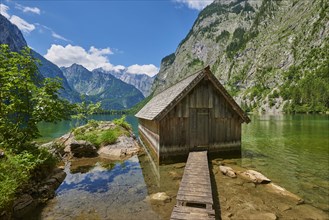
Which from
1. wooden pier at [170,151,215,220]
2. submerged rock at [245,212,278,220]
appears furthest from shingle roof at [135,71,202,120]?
submerged rock at [245,212,278,220]

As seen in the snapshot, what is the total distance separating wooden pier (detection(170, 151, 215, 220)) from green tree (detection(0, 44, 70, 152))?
25.7ft

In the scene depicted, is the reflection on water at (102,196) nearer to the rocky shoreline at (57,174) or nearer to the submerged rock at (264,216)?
the rocky shoreline at (57,174)

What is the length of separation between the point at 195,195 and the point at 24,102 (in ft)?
31.3

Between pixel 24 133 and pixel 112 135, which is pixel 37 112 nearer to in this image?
pixel 24 133

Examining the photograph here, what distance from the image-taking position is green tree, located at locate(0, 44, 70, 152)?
382 inches

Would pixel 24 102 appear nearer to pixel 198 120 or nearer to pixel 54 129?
pixel 198 120

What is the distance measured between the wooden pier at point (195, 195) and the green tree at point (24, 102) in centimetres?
783

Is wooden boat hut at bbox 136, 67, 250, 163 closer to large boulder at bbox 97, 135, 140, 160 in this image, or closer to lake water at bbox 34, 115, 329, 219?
lake water at bbox 34, 115, 329, 219

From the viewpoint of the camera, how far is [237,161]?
57.7 feet

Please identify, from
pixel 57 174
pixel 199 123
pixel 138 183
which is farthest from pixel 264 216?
pixel 57 174

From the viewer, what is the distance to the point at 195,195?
29.0ft

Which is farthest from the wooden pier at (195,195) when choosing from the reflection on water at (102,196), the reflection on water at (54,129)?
the reflection on water at (54,129)

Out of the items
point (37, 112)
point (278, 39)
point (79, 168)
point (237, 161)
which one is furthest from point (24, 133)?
point (278, 39)

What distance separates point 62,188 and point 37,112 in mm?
5110
